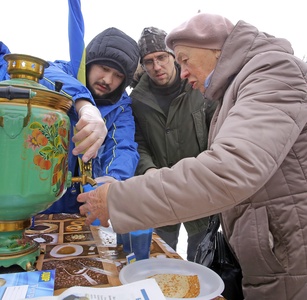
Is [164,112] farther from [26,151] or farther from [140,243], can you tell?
[26,151]

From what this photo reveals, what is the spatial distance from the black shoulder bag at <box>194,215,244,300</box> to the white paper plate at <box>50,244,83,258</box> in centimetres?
51

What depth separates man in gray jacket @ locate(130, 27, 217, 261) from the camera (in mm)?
1995

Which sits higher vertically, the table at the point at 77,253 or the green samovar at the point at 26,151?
the green samovar at the point at 26,151

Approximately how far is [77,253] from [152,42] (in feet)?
A: 4.55

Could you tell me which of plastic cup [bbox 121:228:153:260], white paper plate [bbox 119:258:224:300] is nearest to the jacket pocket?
white paper plate [bbox 119:258:224:300]

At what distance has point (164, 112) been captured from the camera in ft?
6.72

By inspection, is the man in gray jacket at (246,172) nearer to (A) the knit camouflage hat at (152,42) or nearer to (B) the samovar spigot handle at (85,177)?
(B) the samovar spigot handle at (85,177)

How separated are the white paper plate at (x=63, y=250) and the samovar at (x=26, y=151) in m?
0.08

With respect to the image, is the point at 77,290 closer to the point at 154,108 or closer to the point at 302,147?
the point at 302,147

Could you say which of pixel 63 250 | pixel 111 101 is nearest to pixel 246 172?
pixel 63 250

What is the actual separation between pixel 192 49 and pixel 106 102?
28.7 inches

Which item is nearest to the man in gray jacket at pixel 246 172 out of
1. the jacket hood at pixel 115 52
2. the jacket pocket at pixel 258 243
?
the jacket pocket at pixel 258 243

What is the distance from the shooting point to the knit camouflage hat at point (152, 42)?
6.45ft

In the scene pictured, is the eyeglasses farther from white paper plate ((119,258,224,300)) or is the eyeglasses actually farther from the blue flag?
white paper plate ((119,258,224,300))
